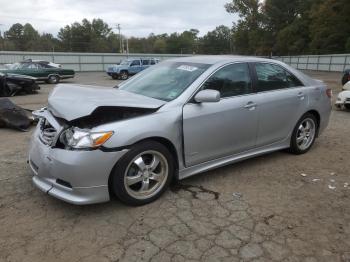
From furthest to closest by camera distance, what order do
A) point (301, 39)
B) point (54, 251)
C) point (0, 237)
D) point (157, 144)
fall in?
point (301, 39)
point (157, 144)
point (0, 237)
point (54, 251)

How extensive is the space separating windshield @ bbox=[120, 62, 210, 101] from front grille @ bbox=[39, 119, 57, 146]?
112cm

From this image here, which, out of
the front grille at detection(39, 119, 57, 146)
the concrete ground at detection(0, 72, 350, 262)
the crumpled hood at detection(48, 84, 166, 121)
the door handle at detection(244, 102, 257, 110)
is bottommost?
the concrete ground at detection(0, 72, 350, 262)

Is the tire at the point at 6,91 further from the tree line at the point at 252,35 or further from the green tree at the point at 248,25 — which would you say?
the green tree at the point at 248,25

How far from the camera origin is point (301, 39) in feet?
186

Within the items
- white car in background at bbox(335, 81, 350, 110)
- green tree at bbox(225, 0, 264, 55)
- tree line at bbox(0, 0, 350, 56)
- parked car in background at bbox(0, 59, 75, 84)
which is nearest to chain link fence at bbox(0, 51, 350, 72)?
tree line at bbox(0, 0, 350, 56)

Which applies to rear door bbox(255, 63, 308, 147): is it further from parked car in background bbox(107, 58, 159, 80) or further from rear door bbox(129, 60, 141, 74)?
rear door bbox(129, 60, 141, 74)

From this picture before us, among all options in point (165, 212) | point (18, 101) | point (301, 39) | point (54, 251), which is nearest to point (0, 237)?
point (54, 251)

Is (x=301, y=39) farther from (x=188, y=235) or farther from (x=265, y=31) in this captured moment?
(x=188, y=235)

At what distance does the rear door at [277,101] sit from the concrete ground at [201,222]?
57 cm

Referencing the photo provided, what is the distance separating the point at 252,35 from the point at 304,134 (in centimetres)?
6478

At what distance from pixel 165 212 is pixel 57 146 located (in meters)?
1.27

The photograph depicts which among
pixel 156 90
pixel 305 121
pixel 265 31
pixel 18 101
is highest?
pixel 265 31

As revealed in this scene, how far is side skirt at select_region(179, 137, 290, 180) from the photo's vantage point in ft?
12.7

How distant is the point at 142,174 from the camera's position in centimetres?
350
